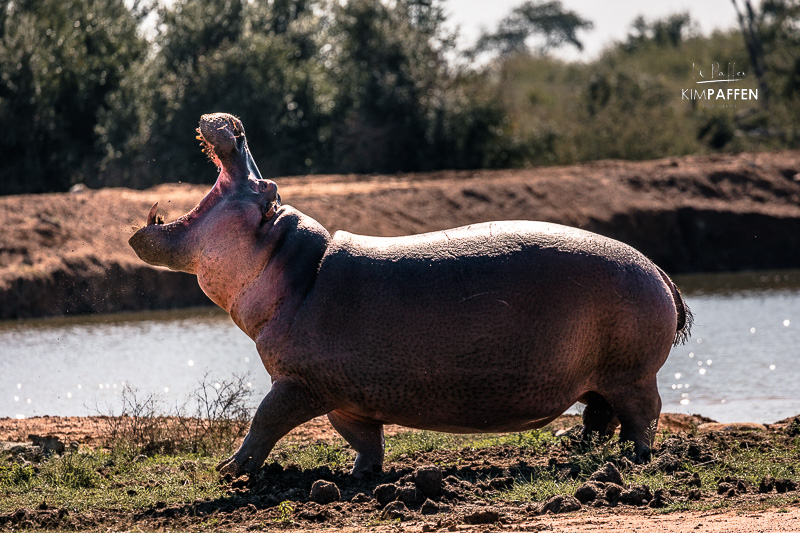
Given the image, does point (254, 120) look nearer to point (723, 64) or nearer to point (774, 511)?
point (723, 64)

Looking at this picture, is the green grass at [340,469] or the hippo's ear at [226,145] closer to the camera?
the green grass at [340,469]

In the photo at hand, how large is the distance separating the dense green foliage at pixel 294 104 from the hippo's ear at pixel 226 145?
27.6 metres

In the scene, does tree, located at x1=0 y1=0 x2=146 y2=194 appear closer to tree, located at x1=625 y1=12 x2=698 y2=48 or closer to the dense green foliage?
the dense green foliage

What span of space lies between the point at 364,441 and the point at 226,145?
6.88 ft

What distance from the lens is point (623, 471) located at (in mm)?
6758

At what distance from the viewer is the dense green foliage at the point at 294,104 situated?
35844 mm

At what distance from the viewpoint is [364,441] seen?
734cm

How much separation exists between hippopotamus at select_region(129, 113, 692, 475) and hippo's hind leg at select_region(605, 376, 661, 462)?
1cm

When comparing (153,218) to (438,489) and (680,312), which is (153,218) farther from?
(680,312)

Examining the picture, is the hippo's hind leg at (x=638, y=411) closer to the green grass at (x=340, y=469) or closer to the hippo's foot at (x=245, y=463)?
the green grass at (x=340, y=469)

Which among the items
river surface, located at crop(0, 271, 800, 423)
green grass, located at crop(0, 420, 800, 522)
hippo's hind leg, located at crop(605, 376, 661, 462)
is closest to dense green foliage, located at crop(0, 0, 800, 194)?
river surface, located at crop(0, 271, 800, 423)
